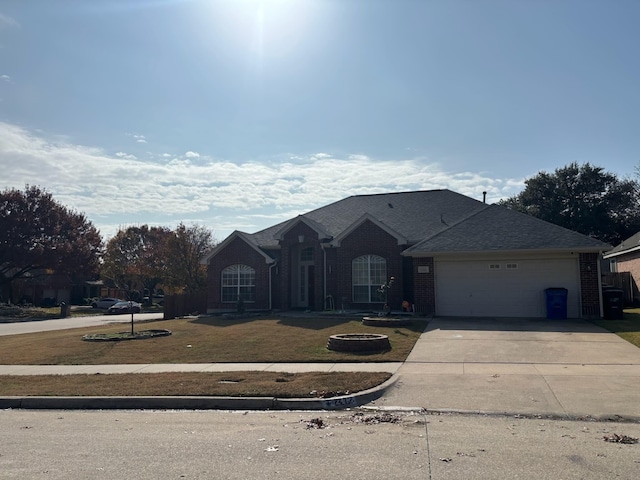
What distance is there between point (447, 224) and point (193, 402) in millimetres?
19301

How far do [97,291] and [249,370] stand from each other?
69.0 meters

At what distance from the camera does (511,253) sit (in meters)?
21.1

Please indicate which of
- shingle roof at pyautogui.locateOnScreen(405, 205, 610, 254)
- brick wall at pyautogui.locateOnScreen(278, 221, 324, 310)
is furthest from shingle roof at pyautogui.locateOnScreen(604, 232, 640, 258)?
brick wall at pyautogui.locateOnScreen(278, 221, 324, 310)

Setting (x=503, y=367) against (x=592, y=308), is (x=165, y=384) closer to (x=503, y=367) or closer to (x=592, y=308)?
(x=503, y=367)

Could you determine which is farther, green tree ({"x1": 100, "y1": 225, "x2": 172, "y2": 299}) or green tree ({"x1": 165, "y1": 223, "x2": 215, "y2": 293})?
green tree ({"x1": 100, "y1": 225, "x2": 172, "y2": 299})

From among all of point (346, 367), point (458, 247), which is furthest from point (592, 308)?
point (346, 367)

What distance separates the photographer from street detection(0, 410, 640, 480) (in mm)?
5742

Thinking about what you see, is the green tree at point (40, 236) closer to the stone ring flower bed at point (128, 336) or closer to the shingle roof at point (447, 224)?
the shingle roof at point (447, 224)

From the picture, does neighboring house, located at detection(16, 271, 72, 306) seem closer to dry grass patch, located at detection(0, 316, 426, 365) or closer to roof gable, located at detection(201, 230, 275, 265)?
roof gable, located at detection(201, 230, 275, 265)

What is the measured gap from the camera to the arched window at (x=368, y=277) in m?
24.8

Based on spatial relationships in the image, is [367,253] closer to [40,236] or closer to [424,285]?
[424,285]

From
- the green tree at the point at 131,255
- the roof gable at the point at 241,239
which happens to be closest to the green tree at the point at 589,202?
the roof gable at the point at 241,239

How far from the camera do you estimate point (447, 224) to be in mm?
26672

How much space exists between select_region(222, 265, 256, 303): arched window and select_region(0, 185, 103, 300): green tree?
84.3 feet
